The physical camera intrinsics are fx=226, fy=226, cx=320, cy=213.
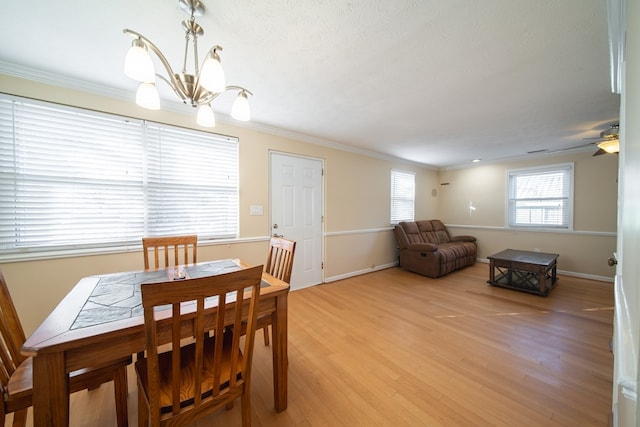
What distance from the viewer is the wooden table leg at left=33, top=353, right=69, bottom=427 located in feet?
2.78

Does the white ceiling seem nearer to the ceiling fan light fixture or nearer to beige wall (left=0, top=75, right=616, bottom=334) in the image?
beige wall (left=0, top=75, right=616, bottom=334)

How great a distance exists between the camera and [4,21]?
1.43 m

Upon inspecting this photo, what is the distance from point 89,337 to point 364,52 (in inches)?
88.1

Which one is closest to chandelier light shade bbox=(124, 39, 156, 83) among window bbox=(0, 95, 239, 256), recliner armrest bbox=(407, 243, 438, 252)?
window bbox=(0, 95, 239, 256)

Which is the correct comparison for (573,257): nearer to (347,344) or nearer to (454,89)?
(454,89)

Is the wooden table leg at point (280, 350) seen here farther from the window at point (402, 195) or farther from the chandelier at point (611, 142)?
the window at point (402, 195)

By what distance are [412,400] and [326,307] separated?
1.51 m

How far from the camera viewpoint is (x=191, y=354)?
4.10 feet

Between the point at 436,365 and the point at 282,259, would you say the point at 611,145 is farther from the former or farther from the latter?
the point at 282,259

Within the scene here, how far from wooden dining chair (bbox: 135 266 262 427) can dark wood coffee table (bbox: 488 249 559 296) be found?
4.04 m

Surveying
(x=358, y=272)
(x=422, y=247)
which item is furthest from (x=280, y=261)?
(x=422, y=247)

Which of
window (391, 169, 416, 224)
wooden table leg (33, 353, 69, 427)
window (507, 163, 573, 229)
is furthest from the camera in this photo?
window (391, 169, 416, 224)

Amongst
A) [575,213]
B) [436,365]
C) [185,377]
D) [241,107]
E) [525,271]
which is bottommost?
[436,365]

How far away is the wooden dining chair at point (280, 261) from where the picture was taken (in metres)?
1.82
